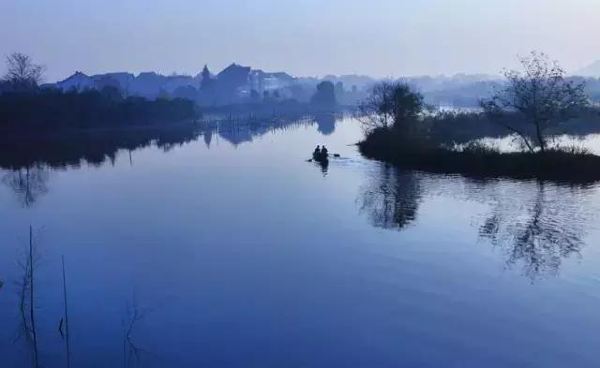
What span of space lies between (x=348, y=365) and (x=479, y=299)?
306cm

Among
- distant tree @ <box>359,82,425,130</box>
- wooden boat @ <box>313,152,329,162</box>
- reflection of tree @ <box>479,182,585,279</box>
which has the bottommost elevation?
reflection of tree @ <box>479,182,585,279</box>

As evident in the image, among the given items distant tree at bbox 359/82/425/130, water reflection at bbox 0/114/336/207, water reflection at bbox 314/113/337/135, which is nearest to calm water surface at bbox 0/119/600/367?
water reflection at bbox 0/114/336/207

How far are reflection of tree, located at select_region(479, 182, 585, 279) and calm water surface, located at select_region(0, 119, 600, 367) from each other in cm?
5

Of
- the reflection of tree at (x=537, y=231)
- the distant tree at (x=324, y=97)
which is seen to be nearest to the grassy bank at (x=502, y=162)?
the reflection of tree at (x=537, y=231)

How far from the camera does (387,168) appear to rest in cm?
2416

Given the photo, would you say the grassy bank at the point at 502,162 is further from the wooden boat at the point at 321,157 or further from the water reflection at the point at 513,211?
the wooden boat at the point at 321,157

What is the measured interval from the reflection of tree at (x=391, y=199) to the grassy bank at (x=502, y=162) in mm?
1908

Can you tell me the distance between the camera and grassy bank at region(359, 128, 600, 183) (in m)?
19.7

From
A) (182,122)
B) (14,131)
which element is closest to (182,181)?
(14,131)

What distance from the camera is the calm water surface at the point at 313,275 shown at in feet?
24.5

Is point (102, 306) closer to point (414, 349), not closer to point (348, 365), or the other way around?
point (348, 365)

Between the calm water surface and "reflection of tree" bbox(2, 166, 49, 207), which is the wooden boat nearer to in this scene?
the calm water surface

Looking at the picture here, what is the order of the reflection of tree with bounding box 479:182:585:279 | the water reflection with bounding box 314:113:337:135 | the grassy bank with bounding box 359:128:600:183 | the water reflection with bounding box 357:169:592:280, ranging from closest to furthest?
the reflection of tree with bounding box 479:182:585:279
the water reflection with bounding box 357:169:592:280
the grassy bank with bounding box 359:128:600:183
the water reflection with bounding box 314:113:337:135

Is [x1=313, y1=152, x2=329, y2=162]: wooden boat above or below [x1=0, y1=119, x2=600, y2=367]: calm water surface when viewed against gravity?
above
